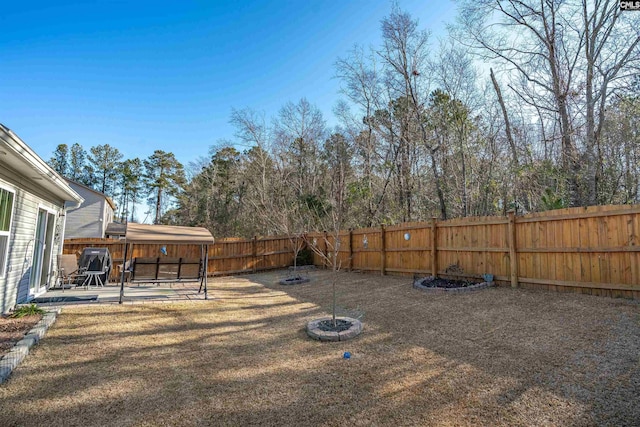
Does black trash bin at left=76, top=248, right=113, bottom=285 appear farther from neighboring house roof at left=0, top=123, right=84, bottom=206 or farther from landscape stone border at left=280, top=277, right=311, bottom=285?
landscape stone border at left=280, top=277, right=311, bottom=285

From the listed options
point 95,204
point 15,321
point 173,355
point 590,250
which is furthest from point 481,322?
point 95,204

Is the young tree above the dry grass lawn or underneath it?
above

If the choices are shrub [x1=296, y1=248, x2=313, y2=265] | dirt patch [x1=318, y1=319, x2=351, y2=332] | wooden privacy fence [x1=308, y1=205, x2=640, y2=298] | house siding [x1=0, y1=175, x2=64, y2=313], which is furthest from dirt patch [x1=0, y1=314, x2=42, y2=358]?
shrub [x1=296, y1=248, x2=313, y2=265]

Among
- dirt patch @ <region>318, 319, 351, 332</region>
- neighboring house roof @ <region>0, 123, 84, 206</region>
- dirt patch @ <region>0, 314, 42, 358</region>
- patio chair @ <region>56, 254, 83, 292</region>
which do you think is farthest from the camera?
patio chair @ <region>56, 254, 83, 292</region>

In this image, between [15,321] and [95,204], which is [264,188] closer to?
[95,204]

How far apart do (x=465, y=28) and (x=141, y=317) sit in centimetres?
1196

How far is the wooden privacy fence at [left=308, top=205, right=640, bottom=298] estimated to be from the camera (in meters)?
5.16

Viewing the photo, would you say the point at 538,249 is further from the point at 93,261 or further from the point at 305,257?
the point at 93,261

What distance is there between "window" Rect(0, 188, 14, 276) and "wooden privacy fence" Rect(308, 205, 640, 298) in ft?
18.3

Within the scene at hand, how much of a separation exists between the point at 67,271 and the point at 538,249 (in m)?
11.4

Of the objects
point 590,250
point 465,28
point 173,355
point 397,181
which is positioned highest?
point 465,28

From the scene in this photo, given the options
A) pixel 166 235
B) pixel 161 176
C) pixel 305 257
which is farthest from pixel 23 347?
pixel 161 176

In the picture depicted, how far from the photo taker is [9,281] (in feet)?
17.3

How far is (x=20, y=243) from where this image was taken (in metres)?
5.70
